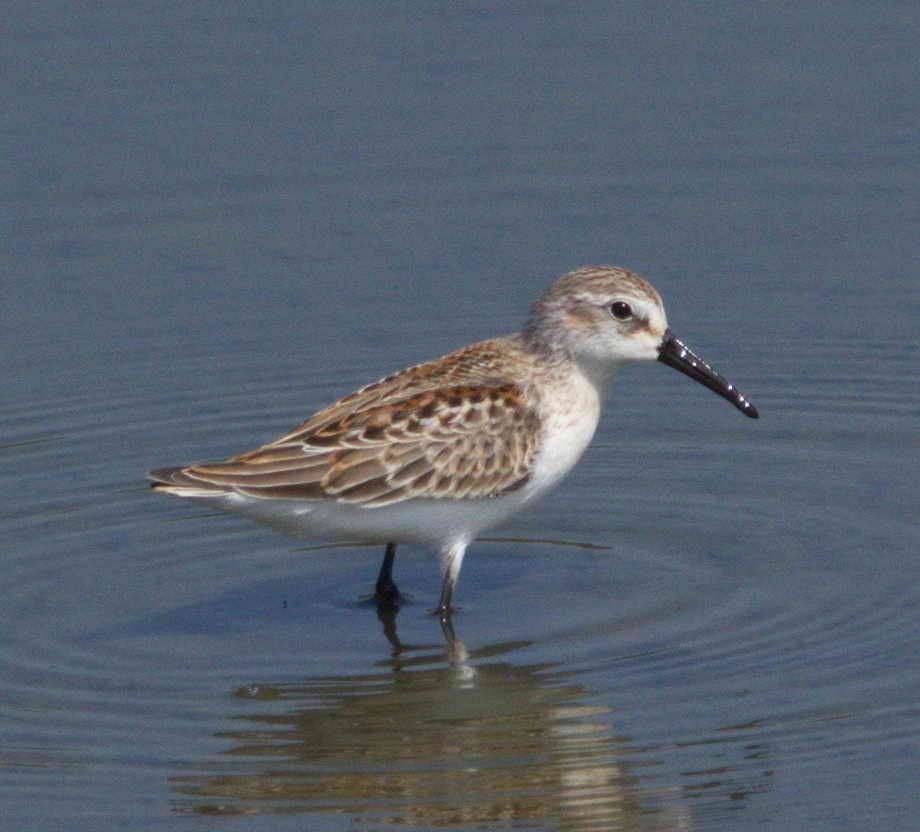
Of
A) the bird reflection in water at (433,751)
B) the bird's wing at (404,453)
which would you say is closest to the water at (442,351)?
the bird reflection in water at (433,751)

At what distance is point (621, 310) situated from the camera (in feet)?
46.5

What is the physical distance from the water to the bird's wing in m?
0.89

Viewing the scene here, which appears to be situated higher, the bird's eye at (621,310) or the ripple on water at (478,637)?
the bird's eye at (621,310)

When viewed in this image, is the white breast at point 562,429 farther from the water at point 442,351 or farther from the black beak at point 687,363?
the water at point 442,351

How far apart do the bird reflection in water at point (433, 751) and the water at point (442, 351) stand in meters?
0.03

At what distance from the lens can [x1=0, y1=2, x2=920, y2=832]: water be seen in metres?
12.1

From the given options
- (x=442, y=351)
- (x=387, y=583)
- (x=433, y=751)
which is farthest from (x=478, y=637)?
(x=442, y=351)

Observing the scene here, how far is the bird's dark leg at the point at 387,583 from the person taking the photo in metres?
14.4

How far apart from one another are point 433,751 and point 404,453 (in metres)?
2.10

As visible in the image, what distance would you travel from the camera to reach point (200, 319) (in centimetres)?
1830

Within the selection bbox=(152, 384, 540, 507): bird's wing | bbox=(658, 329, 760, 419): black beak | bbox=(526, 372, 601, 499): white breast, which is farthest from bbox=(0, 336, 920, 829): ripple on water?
bbox=(658, 329, 760, 419): black beak

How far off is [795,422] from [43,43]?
8.15 metres

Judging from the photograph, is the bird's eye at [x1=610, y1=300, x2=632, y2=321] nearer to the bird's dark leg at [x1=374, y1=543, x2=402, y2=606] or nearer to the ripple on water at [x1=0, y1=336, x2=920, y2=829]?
the ripple on water at [x1=0, y1=336, x2=920, y2=829]

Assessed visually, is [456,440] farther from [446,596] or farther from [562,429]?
[446,596]
